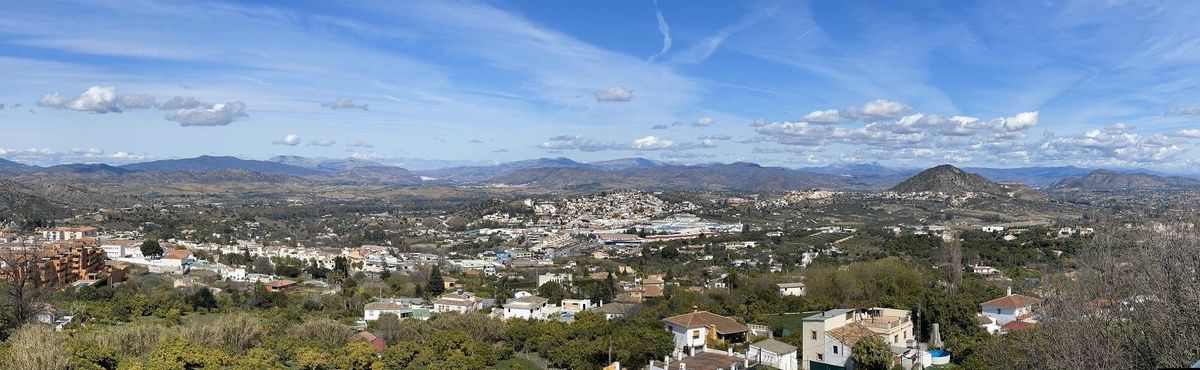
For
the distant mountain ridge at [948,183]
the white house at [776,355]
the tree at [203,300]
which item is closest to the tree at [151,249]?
the tree at [203,300]

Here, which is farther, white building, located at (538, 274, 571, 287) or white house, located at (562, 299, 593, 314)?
white building, located at (538, 274, 571, 287)

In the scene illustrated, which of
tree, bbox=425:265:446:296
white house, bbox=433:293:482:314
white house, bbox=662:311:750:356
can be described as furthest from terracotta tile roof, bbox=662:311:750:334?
tree, bbox=425:265:446:296

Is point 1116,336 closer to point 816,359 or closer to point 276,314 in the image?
point 816,359

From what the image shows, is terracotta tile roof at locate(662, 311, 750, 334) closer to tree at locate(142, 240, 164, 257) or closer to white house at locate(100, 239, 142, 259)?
tree at locate(142, 240, 164, 257)

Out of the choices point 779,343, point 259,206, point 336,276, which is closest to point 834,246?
point 336,276

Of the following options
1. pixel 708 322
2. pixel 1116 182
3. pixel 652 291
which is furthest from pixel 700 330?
pixel 1116 182

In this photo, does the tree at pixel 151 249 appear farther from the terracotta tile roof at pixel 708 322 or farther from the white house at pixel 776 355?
the white house at pixel 776 355
